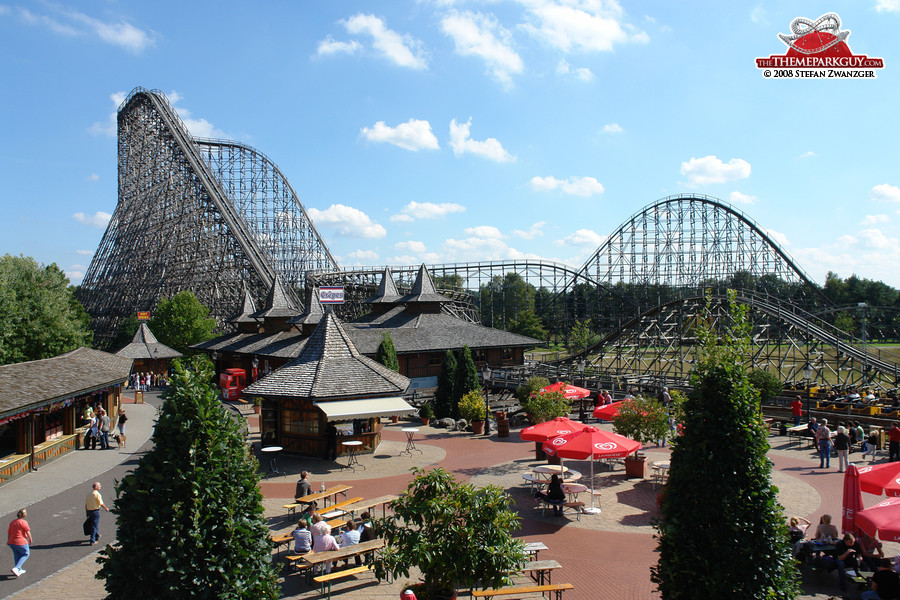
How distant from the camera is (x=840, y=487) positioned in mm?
14086

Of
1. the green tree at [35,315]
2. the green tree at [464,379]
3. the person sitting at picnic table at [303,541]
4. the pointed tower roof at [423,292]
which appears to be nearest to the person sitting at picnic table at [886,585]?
the person sitting at picnic table at [303,541]

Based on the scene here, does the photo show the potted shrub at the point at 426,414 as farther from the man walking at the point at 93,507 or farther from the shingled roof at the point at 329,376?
the man walking at the point at 93,507

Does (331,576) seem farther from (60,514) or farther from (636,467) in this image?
(636,467)

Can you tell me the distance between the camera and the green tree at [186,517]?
5.52m

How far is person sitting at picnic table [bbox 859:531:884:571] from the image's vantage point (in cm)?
885

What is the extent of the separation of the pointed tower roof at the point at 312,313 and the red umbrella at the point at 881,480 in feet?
82.9

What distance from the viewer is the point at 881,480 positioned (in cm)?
962

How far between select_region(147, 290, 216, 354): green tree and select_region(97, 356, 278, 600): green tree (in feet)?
131

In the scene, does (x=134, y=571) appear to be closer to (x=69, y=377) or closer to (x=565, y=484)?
(x=565, y=484)

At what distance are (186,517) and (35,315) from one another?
36.3 m

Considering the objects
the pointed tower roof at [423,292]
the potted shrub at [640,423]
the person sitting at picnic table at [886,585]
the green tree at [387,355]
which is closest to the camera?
Answer: the person sitting at picnic table at [886,585]

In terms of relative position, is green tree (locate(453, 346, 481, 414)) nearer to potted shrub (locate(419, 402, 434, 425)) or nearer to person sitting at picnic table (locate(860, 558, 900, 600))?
potted shrub (locate(419, 402, 434, 425))

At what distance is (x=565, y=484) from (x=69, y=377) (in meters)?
16.3

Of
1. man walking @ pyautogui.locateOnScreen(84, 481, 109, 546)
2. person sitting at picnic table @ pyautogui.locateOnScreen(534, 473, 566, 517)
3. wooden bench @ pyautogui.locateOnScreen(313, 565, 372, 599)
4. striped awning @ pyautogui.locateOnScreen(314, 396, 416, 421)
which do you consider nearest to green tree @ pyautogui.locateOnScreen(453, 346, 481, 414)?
striped awning @ pyautogui.locateOnScreen(314, 396, 416, 421)
